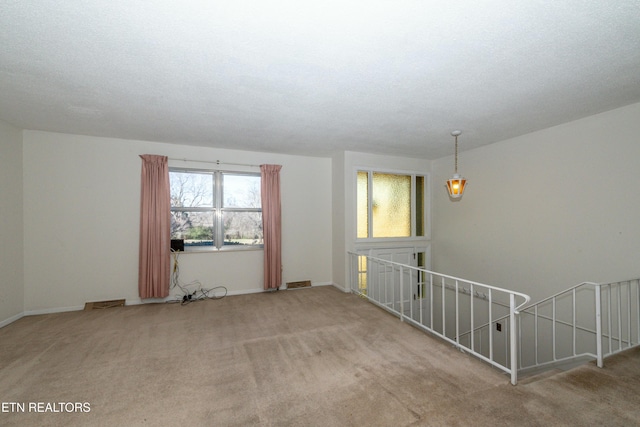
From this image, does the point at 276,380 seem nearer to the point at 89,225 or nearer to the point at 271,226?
the point at 271,226

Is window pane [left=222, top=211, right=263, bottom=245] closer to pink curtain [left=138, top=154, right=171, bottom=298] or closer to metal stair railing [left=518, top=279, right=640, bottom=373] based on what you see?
pink curtain [left=138, top=154, right=171, bottom=298]

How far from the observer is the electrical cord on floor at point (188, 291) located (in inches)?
160

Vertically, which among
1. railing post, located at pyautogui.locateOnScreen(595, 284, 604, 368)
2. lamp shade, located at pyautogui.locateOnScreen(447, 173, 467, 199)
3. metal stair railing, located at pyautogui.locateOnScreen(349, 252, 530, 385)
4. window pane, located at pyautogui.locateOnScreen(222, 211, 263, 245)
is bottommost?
metal stair railing, located at pyautogui.locateOnScreen(349, 252, 530, 385)

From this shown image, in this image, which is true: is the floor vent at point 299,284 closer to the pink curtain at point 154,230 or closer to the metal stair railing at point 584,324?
the pink curtain at point 154,230

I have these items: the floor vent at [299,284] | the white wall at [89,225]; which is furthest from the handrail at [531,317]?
the white wall at [89,225]

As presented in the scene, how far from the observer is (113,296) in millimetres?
3822

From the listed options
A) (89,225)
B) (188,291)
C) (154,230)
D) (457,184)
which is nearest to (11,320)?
(89,225)

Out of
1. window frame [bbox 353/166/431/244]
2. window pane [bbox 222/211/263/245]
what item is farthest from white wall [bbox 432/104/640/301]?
window pane [bbox 222/211/263/245]

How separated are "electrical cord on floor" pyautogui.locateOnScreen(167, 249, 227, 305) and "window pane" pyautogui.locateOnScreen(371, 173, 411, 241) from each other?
3.14m

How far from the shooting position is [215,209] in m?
4.37

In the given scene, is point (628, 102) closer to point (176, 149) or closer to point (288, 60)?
point (288, 60)

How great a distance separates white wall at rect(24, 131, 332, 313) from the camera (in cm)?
351

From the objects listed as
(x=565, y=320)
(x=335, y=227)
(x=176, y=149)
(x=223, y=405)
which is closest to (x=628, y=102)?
(x=565, y=320)

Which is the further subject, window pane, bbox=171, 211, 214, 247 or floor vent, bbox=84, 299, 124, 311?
window pane, bbox=171, 211, 214, 247
